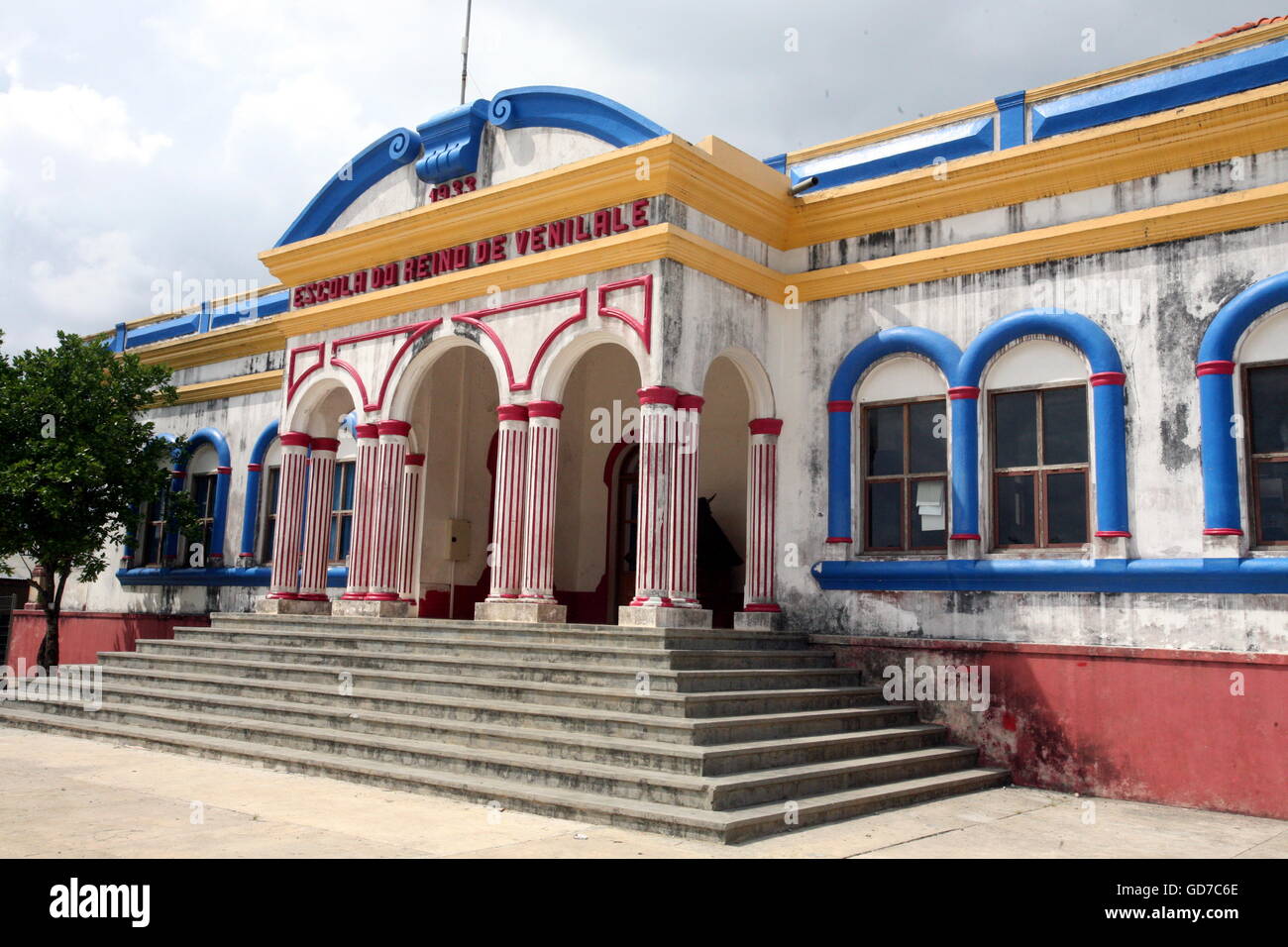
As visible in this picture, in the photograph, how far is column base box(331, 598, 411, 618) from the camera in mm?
12234

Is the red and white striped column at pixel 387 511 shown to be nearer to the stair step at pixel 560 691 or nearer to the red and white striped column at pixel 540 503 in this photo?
the stair step at pixel 560 691

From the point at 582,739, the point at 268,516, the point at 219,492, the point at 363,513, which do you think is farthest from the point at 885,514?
the point at 219,492

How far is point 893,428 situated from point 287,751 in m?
6.23

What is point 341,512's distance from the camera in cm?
1523

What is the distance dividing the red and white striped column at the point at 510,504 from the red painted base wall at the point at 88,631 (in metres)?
6.59

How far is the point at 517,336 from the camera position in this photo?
11.5 metres

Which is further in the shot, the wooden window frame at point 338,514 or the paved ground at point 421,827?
the wooden window frame at point 338,514

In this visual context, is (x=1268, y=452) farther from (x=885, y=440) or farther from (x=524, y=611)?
(x=524, y=611)

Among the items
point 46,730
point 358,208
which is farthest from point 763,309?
point 46,730

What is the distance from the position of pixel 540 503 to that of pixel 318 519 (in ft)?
13.6

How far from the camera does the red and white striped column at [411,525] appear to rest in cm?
1305

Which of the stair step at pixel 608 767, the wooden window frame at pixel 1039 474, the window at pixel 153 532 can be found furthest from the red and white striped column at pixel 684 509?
the window at pixel 153 532

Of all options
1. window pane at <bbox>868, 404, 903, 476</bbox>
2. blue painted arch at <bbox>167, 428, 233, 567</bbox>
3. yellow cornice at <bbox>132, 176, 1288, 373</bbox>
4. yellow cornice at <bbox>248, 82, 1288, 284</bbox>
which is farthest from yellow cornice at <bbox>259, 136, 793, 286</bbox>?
blue painted arch at <bbox>167, 428, 233, 567</bbox>

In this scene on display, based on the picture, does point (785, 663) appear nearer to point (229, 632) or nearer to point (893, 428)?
point (893, 428)
